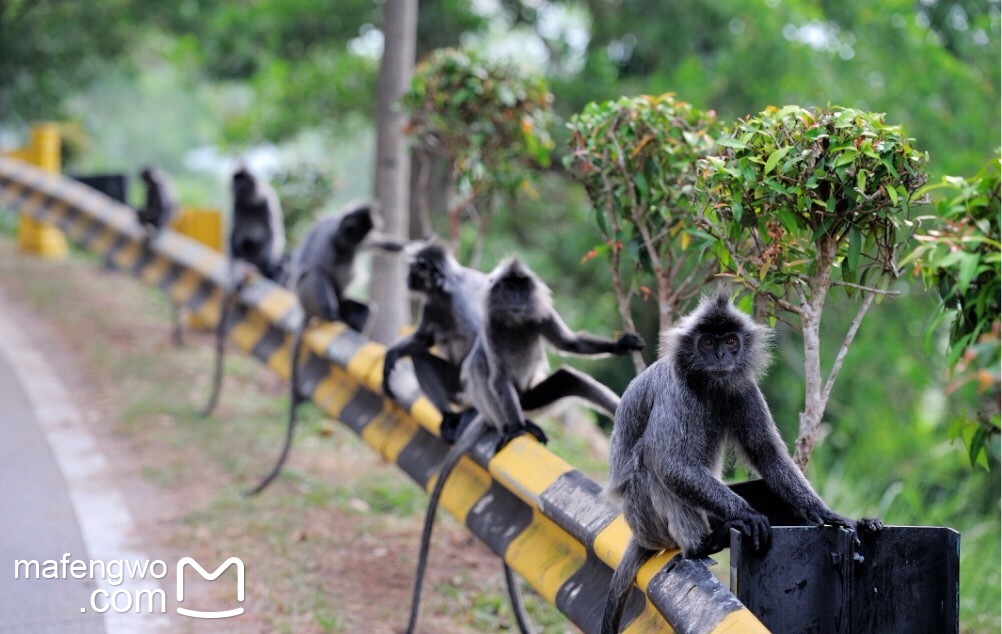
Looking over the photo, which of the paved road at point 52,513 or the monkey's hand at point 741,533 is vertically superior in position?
the monkey's hand at point 741,533

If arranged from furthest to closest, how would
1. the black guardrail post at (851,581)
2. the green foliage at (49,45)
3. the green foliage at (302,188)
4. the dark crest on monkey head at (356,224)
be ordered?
1. the green foliage at (49,45)
2. the green foliage at (302,188)
3. the dark crest on monkey head at (356,224)
4. the black guardrail post at (851,581)

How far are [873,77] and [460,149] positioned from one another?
21.1 feet

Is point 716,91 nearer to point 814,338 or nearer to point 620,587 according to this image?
point 814,338

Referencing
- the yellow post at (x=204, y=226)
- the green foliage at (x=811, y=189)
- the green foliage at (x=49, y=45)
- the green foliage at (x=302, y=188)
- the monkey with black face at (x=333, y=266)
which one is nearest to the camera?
the green foliage at (x=811, y=189)

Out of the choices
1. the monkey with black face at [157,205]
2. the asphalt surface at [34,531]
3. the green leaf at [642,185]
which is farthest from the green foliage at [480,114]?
the monkey with black face at [157,205]

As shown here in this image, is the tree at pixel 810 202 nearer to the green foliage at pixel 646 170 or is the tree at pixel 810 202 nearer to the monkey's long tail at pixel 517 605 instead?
the green foliage at pixel 646 170

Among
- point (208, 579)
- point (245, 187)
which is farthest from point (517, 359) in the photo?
point (245, 187)

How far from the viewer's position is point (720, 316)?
3.47 metres

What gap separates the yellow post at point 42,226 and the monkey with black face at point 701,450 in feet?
32.7

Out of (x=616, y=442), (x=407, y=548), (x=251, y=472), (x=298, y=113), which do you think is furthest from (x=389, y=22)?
(x=298, y=113)

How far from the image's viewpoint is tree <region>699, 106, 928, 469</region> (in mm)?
3314

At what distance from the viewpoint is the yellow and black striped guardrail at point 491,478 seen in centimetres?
320

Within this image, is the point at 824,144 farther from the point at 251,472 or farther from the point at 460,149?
the point at 251,472

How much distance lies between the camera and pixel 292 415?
6.15 metres
